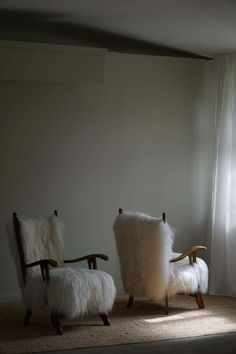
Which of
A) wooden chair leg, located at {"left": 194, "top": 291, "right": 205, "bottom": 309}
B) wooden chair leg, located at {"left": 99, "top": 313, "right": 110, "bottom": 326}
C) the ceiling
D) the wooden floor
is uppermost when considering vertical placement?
the ceiling

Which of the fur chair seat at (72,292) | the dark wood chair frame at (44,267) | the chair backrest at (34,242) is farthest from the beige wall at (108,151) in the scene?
the fur chair seat at (72,292)

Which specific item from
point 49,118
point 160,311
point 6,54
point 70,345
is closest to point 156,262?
point 160,311

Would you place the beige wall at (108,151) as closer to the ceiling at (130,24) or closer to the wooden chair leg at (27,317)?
the ceiling at (130,24)

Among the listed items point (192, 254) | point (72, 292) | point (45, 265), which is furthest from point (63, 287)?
point (192, 254)

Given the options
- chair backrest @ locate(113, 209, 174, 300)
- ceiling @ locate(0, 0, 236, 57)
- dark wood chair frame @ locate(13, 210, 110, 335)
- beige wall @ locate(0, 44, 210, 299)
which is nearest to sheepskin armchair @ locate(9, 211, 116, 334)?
dark wood chair frame @ locate(13, 210, 110, 335)

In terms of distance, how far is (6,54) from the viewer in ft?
19.7

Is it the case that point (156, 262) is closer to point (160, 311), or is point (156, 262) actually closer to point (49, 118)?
point (160, 311)

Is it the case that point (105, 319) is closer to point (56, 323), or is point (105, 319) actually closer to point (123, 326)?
point (123, 326)

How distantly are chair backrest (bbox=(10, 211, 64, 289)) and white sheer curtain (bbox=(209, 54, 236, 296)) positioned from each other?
1.84 meters

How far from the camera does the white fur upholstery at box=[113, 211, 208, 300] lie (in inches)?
222

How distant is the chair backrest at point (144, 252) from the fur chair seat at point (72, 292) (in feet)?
1.67

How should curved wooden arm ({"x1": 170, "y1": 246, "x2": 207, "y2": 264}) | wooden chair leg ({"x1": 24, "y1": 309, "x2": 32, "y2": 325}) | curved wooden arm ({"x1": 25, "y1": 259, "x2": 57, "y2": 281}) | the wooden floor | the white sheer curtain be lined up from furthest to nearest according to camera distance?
the white sheer curtain, curved wooden arm ({"x1": 170, "y1": 246, "x2": 207, "y2": 264}), wooden chair leg ({"x1": 24, "y1": 309, "x2": 32, "y2": 325}), curved wooden arm ({"x1": 25, "y1": 259, "x2": 57, "y2": 281}), the wooden floor

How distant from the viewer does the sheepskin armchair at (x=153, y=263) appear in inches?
222

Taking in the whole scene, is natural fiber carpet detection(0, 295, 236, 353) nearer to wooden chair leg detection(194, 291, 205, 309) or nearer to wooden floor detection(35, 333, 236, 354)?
wooden chair leg detection(194, 291, 205, 309)
